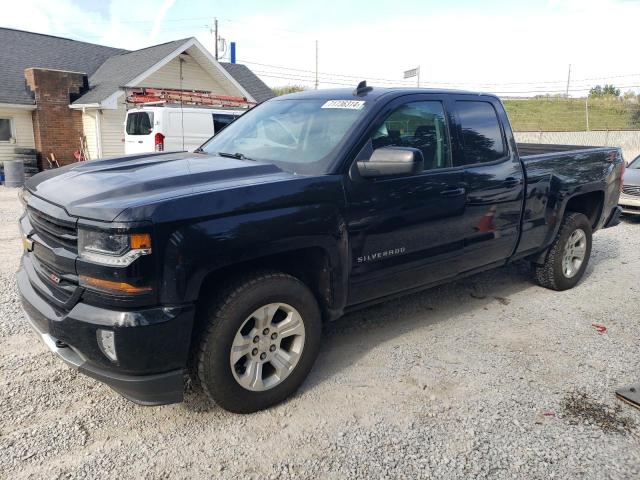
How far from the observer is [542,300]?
5.20 meters

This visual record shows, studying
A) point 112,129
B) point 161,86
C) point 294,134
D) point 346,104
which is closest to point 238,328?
point 294,134

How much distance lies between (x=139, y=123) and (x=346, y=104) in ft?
37.2

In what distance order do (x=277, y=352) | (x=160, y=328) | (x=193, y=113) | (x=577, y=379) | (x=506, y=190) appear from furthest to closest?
(x=193, y=113), (x=506, y=190), (x=577, y=379), (x=277, y=352), (x=160, y=328)

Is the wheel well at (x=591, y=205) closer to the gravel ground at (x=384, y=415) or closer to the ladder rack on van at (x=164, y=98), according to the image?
Answer: the gravel ground at (x=384, y=415)

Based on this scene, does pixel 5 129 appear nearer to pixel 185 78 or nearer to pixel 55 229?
pixel 185 78

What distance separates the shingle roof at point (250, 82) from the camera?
73.5 ft

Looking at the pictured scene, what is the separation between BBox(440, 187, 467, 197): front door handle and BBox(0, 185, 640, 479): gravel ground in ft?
3.93

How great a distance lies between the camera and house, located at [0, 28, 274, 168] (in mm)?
17672

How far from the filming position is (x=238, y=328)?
2.83m

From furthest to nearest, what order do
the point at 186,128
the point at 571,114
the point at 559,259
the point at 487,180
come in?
the point at 571,114 < the point at 186,128 < the point at 559,259 < the point at 487,180

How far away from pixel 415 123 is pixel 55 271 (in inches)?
104

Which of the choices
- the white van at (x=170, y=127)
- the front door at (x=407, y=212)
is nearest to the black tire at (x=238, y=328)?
the front door at (x=407, y=212)

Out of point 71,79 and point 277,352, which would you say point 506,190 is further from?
point 71,79

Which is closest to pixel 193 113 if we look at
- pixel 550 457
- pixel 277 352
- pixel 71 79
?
pixel 71 79
